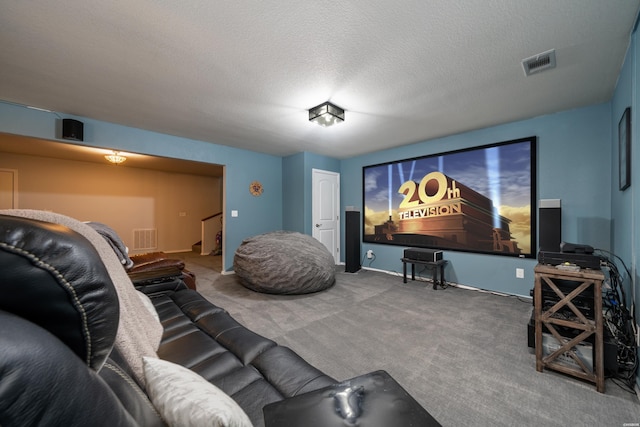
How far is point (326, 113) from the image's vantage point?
9.02 ft

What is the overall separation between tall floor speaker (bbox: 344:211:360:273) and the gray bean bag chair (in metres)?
1.01

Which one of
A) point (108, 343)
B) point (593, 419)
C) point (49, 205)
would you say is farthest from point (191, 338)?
point (49, 205)

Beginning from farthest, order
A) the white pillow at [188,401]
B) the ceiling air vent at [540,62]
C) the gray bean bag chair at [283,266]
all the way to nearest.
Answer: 1. the gray bean bag chair at [283,266]
2. the ceiling air vent at [540,62]
3. the white pillow at [188,401]

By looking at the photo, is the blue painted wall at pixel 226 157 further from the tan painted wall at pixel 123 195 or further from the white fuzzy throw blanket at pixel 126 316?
the tan painted wall at pixel 123 195

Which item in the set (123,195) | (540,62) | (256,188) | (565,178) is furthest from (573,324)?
(123,195)

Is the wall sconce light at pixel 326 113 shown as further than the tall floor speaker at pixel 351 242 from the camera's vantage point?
No

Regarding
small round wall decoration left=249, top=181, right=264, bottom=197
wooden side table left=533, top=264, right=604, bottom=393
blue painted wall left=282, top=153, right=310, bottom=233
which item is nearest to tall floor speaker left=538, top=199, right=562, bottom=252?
wooden side table left=533, top=264, right=604, bottom=393

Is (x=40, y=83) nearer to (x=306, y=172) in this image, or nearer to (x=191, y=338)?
(x=191, y=338)

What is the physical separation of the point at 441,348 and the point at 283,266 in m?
1.94

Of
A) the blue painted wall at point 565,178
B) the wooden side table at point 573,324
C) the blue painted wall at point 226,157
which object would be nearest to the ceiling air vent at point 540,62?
the blue painted wall at point 565,178

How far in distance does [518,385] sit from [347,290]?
211cm

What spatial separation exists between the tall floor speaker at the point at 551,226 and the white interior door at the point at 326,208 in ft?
11.3

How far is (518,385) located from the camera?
5.07 ft

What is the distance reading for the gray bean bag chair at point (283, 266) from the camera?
3168 millimetres
